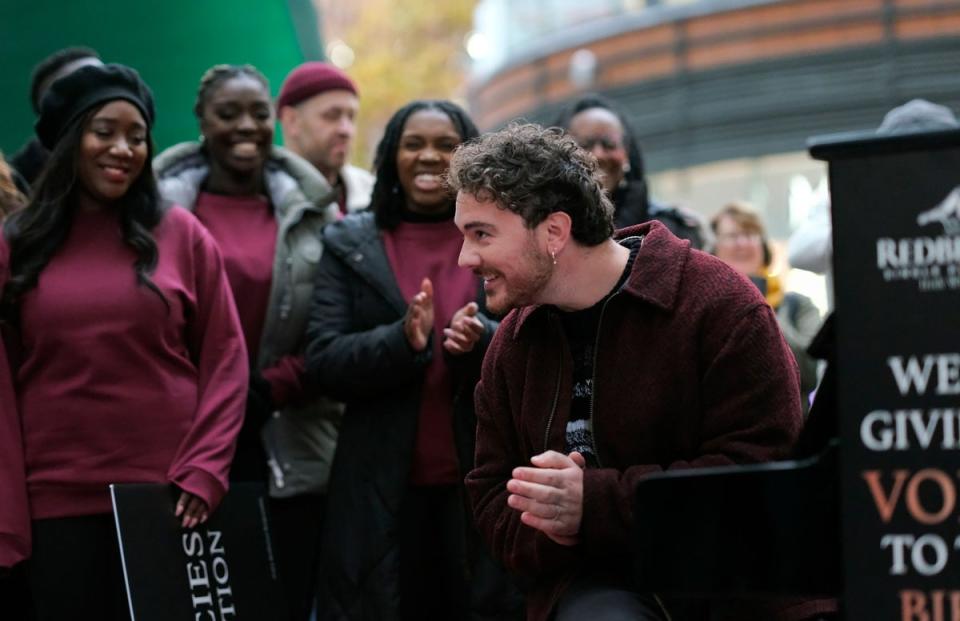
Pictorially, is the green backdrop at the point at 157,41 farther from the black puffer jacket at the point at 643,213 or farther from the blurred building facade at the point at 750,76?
the blurred building facade at the point at 750,76

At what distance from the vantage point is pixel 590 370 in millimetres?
4395

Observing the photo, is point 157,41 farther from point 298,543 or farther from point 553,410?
point 553,410

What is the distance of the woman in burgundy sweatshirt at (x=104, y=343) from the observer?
209 inches

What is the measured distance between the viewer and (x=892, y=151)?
315cm

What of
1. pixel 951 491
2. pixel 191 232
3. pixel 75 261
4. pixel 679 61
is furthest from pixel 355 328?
pixel 679 61

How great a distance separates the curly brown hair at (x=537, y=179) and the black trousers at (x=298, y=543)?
6.93ft

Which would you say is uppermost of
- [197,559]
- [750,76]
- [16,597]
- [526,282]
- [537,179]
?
[750,76]

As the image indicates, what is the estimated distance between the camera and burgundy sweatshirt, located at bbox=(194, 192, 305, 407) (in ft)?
20.0

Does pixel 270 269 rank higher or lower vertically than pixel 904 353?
higher

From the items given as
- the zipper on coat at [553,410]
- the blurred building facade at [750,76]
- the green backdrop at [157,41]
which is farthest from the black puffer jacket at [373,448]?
the blurred building facade at [750,76]

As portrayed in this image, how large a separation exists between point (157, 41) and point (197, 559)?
3968 millimetres

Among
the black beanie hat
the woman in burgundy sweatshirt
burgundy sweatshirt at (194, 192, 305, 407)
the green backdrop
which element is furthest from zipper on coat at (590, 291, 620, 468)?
the green backdrop

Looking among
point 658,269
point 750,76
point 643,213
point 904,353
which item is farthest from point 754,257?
point 750,76

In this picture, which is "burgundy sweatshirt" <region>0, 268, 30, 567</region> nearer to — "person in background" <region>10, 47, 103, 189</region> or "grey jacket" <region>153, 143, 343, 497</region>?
"grey jacket" <region>153, 143, 343, 497</region>
